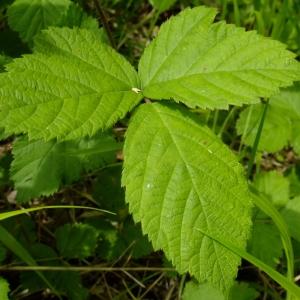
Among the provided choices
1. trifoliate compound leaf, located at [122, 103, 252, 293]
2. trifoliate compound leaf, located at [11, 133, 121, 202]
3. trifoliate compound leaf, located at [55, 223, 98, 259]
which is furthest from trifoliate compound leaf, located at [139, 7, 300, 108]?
trifoliate compound leaf, located at [55, 223, 98, 259]

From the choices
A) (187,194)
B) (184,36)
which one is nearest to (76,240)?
(187,194)

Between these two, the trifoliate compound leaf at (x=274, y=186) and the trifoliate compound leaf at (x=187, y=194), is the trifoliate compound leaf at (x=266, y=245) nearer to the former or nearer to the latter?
the trifoliate compound leaf at (x=274, y=186)

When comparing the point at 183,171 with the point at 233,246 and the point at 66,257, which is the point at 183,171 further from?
the point at 66,257

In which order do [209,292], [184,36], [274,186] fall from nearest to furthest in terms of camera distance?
[184,36] < [209,292] < [274,186]

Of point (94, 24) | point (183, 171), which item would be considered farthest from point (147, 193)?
point (94, 24)

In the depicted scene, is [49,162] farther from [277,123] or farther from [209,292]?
[277,123]

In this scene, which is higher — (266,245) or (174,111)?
(174,111)

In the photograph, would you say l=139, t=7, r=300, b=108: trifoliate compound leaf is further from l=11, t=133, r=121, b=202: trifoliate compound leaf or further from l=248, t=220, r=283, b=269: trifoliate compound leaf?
l=248, t=220, r=283, b=269: trifoliate compound leaf
